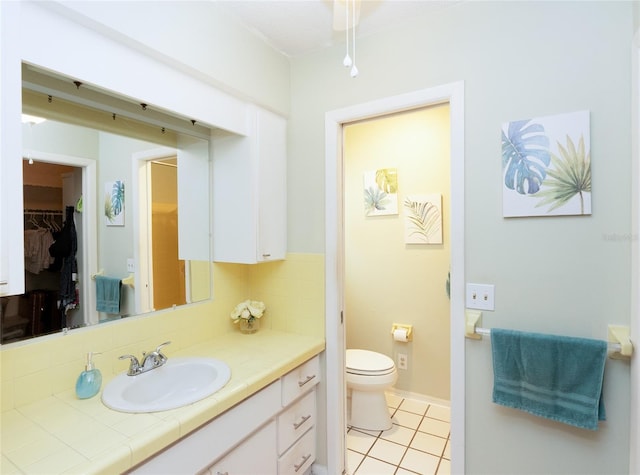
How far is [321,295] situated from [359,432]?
45.1 inches

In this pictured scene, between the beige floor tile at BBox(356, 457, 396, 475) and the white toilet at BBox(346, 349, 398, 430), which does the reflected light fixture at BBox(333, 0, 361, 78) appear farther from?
the beige floor tile at BBox(356, 457, 396, 475)

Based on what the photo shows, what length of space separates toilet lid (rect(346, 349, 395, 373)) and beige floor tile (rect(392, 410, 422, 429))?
1.48ft

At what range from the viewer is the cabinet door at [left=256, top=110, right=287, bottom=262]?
5.64 feet

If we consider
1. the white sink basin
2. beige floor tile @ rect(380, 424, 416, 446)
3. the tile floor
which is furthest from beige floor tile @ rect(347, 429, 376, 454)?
the white sink basin

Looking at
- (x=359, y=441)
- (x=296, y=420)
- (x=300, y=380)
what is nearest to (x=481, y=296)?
(x=300, y=380)

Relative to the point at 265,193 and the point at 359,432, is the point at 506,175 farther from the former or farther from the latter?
the point at 359,432

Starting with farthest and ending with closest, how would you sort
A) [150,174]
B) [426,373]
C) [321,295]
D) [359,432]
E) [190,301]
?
1. [426,373]
2. [359,432]
3. [321,295]
4. [190,301]
5. [150,174]

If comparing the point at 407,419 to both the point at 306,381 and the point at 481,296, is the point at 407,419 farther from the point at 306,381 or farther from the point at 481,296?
the point at 481,296

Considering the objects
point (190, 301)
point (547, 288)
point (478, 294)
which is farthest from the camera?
point (190, 301)

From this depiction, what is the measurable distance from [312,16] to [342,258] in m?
1.22

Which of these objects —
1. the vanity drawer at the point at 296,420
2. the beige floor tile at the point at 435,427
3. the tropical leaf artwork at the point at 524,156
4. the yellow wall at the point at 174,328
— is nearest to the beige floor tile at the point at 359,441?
the beige floor tile at the point at 435,427

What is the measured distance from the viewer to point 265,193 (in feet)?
5.73

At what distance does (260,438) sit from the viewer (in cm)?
136

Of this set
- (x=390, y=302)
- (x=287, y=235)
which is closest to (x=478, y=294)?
(x=287, y=235)
